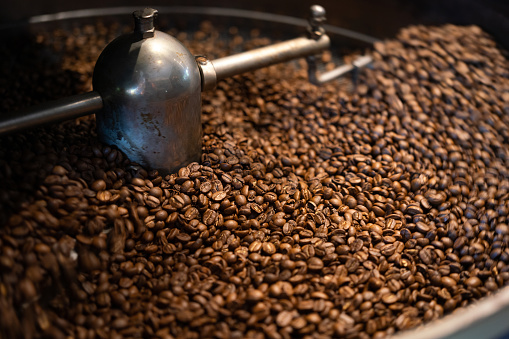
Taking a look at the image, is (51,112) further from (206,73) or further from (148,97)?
(206,73)

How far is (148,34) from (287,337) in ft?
2.57

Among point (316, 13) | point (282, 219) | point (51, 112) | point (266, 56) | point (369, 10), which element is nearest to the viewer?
point (51, 112)

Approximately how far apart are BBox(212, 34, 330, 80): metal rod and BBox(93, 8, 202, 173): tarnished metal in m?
0.15

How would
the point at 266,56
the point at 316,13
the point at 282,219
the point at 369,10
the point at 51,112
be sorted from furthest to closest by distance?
the point at 369,10
the point at 316,13
the point at 266,56
the point at 282,219
the point at 51,112

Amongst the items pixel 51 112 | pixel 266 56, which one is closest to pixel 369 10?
pixel 266 56

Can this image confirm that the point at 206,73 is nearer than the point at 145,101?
No

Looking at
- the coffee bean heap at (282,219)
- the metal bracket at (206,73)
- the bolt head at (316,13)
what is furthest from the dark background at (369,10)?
the metal bracket at (206,73)

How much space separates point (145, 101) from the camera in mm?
1103

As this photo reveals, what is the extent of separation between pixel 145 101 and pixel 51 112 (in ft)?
0.70

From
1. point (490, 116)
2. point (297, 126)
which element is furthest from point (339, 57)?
point (490, 116)

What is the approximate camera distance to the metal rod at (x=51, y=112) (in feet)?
3.30

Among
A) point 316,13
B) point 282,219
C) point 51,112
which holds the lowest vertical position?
point 282,219

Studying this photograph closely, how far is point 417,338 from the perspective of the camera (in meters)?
0.70

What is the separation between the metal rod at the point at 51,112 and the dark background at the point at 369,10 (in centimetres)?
104
